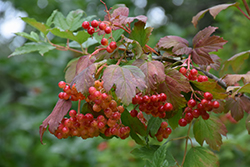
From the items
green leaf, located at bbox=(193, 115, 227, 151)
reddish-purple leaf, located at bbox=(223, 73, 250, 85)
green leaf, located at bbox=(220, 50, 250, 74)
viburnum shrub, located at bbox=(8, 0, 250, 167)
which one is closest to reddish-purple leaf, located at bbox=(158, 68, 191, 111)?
viburnum shrub, located at bbox=(8, 0, 250, 167)

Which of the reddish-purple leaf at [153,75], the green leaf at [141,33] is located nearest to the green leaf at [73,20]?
the green leaf at [141,33]

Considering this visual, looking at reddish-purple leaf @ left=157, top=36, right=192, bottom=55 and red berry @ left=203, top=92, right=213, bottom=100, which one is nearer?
red berry @ left=203, top=92, right=213, bottom=100

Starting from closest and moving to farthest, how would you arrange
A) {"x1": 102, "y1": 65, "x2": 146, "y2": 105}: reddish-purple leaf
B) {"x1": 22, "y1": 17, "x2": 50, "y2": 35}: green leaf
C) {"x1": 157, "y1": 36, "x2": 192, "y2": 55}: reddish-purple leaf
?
1. {"x1": 102, "y1": 65, "x2": 146, "y2": 105}: reddish-purple leaf
2. {"x1": 157, "y1": 36, "x2": 192, "y2": 55}: reddish-purple leaf
3. {"x1": 22, "y1": 17, "x2": 50, "y2": 35}: green leaf

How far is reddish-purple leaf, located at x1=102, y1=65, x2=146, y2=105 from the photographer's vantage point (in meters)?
0.65

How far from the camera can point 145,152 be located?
89cm

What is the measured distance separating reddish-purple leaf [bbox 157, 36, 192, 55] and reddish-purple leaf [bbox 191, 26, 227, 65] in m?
0.03

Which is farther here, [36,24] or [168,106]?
[36,24]

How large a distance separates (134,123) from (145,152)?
0.43ft

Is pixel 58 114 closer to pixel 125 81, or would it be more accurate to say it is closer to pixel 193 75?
pixel 125 81

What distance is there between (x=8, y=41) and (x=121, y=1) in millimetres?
3470

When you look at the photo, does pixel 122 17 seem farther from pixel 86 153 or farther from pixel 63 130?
pixel 86 153

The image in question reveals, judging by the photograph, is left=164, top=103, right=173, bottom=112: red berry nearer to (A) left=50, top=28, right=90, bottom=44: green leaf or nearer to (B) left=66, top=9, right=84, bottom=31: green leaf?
(A) left=50, top=28, right=90, bottom=44: green leaf

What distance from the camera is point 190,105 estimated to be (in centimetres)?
74

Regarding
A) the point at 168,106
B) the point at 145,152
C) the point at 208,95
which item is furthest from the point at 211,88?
the point at 145,152
